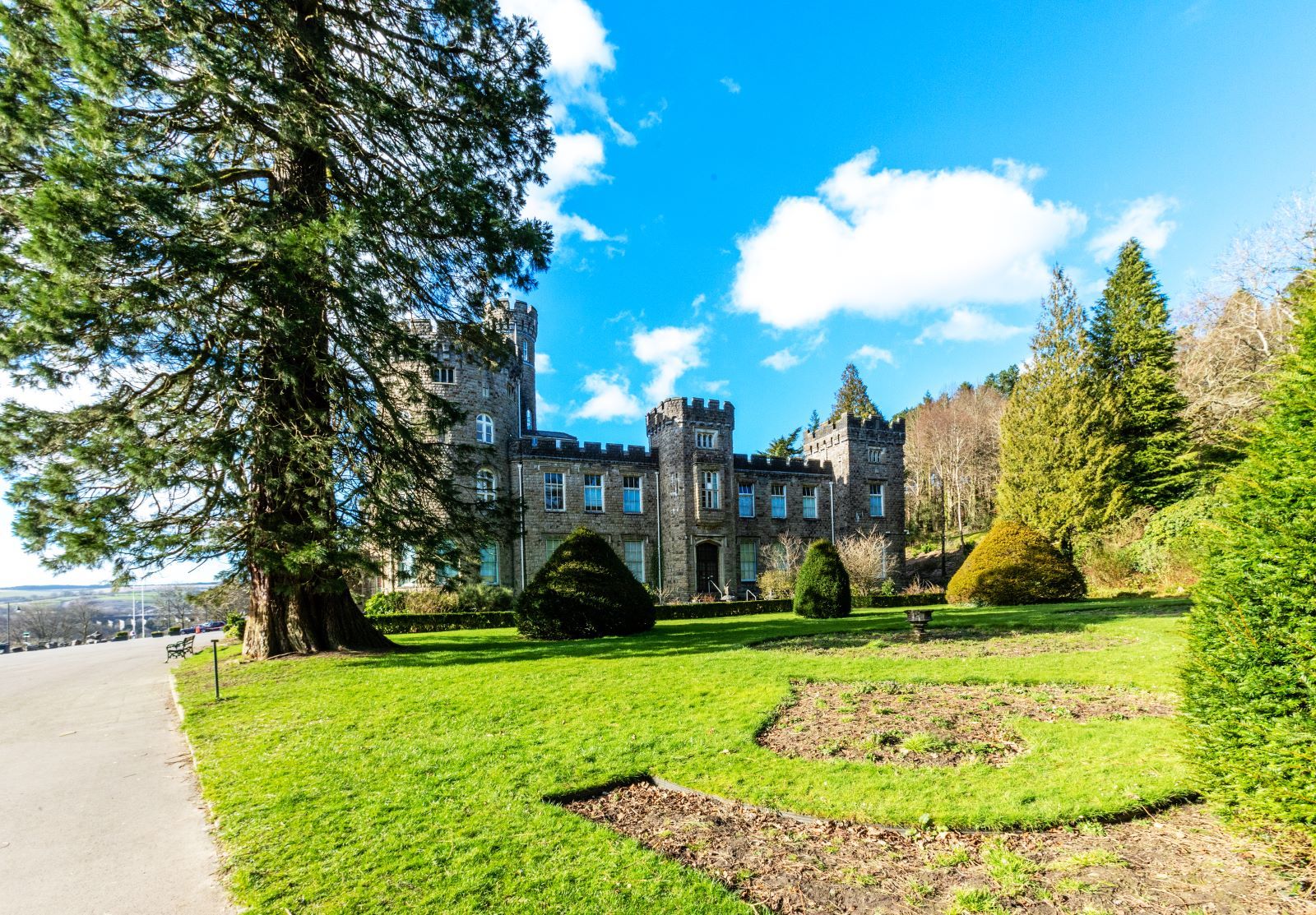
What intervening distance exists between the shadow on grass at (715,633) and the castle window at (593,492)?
9755mm

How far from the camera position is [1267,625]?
305 centimetres

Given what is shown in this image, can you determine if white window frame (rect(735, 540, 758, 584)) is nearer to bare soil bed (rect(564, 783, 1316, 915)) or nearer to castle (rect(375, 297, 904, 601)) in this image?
castle (rect(375, 297, 904, 601))

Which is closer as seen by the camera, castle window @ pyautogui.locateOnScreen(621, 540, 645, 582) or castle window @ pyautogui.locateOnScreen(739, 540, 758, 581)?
castle window @ pyautogui.locateOnScreen(621, 540, 645, 582)

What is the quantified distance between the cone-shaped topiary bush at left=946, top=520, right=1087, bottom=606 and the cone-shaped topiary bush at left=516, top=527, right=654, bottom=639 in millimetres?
12299

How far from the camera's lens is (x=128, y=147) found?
27.0 feet

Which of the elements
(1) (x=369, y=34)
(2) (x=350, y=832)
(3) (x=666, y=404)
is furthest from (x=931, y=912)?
(3) (x=666, y=404)

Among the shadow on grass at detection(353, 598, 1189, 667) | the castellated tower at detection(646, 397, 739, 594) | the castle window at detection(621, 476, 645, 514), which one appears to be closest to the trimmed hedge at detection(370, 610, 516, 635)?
the shadow on grass at detection(353, 598, 1189, 667)

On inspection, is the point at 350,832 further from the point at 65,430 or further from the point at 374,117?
the point at 374,117

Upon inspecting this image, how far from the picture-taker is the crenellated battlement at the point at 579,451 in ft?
84.5

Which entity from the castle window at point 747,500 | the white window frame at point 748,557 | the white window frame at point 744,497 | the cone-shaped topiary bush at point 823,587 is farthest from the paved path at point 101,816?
the castle window at point 747,500

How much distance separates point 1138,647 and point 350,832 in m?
10.9

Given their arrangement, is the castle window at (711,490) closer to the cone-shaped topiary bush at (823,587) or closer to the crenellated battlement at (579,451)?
the crenellated battlement at (579,451)

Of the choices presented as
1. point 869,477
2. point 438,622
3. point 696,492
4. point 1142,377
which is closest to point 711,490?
point 696,492

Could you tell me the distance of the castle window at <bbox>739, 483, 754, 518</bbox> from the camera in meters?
29.8
